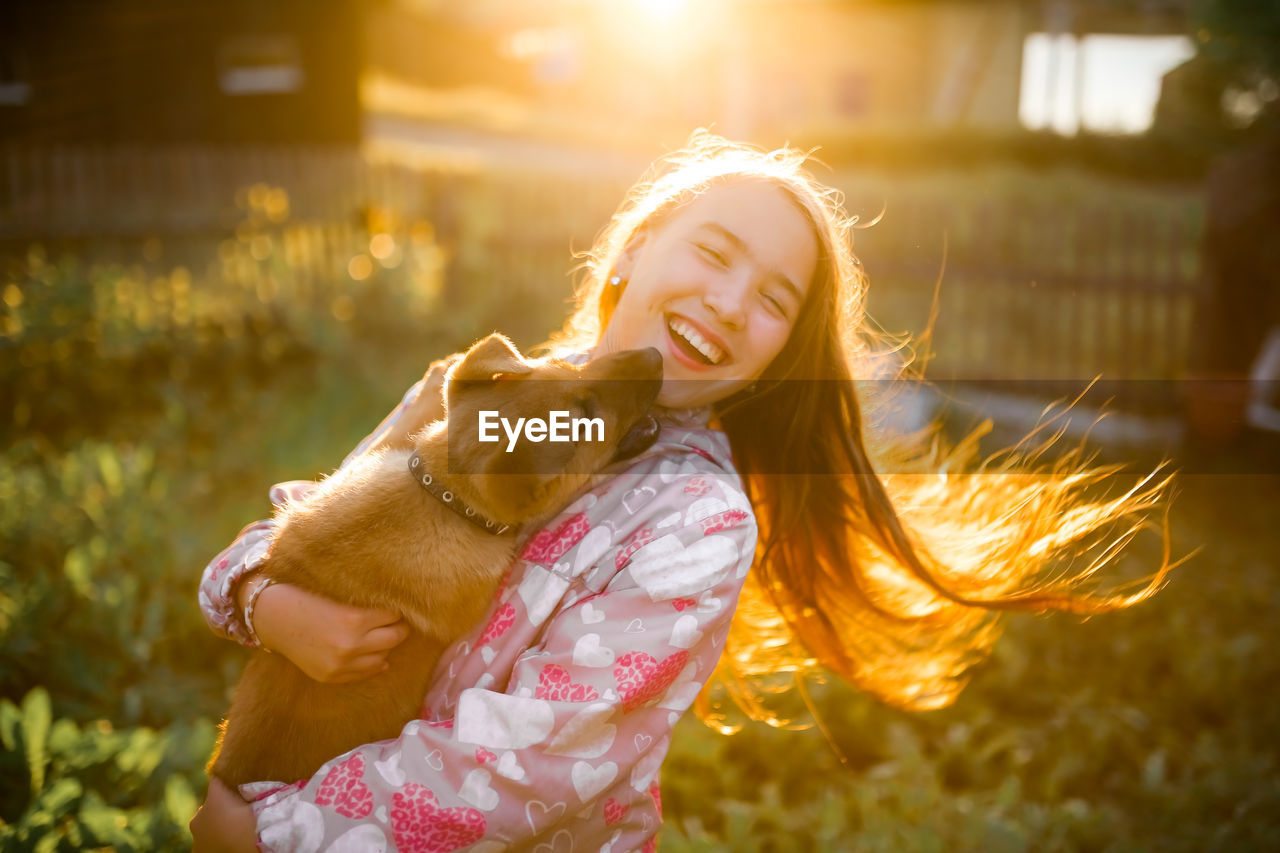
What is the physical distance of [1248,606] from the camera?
547 centimetres

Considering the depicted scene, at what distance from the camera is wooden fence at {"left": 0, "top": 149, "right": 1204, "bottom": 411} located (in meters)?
9.08

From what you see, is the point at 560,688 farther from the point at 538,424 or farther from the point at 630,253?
the point at 630,253

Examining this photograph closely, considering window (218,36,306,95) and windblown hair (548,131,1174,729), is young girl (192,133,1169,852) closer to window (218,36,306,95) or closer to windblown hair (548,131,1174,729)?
windblown hair (548,131,1174,729)

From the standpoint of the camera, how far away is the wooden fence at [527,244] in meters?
9.08

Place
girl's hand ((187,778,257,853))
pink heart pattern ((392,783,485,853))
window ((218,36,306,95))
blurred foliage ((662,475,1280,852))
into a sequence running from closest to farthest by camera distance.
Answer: pink heart pattern ((392,783,485,853))
girl's hand ((187,778,257,853))
blurred foliage ((662,475,1280,852))
window ((218,36,306,95))

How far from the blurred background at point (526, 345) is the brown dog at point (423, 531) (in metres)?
0.54

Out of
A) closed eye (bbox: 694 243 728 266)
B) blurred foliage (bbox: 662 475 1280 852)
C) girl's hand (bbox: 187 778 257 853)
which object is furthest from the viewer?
blurred foliage (bbox: 662 475 1280 852)

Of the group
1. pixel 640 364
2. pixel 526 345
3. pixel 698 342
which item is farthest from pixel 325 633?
pixel 526 345

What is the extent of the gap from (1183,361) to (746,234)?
8170 millimetres

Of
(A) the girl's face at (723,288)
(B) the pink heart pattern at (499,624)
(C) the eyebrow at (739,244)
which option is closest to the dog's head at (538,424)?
(A) the girl's face at (723,288)

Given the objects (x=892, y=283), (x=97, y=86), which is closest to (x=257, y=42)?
(x=97, y=86)

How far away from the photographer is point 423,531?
2.37 meters

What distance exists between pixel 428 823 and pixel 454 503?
0.81 m

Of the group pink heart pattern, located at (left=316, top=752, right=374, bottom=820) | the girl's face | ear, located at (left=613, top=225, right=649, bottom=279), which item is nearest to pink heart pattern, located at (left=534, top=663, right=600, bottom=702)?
pink heart pattern, located at (left=316, top=752, right=374, bottom=820)
